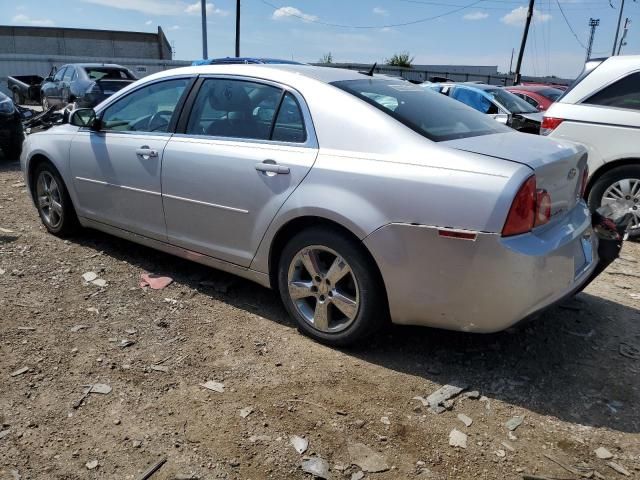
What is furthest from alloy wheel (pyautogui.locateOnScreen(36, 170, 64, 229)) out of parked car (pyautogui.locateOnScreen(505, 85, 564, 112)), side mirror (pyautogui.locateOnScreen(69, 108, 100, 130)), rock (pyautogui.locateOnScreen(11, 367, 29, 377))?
parked car (pyautogui.locateOnScreen(505, 85, 564, 112))

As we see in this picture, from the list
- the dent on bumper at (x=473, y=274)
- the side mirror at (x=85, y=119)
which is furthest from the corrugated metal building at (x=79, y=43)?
the dent on bumper at (x=473, y=274)

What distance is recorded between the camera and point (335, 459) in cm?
245

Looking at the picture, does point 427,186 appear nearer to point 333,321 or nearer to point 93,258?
point 333,321

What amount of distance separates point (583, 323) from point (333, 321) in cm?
175

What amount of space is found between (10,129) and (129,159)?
6.93 m

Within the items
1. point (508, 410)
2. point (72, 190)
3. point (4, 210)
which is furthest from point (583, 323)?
point (4, 210)

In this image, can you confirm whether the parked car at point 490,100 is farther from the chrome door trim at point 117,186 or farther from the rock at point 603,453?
the rock at point 603,453

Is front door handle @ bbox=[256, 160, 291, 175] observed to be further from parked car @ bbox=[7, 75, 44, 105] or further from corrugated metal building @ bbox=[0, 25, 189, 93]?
corrugated metal building @ bbox=[0, 25, 189, 93]

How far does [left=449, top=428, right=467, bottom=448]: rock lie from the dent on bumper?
525 millimetres

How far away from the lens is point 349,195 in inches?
118

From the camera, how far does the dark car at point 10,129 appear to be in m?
9.55

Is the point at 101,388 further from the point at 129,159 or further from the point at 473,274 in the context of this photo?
the point at 473,274

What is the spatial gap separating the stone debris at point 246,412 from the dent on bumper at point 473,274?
2.98 ft

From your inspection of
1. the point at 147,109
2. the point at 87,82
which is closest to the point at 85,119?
the point at 147,109
